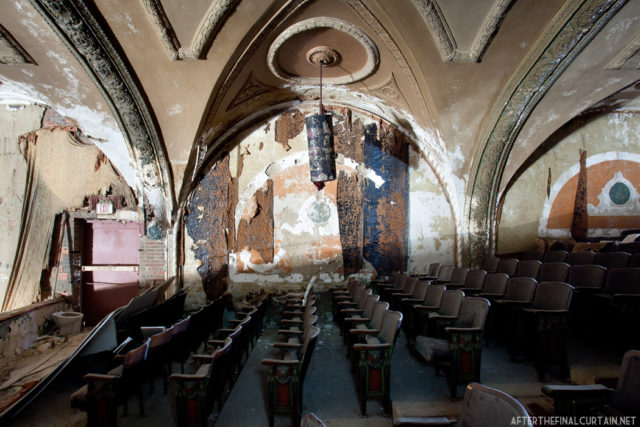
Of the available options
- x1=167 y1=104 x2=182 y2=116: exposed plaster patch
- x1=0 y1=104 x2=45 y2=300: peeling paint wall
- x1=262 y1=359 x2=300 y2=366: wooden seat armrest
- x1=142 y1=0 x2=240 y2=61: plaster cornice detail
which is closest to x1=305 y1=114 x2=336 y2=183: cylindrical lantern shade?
x1=142 y1=0 x2=240 y2=61: plaster cornice detail

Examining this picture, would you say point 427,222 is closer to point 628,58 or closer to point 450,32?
point 450,32

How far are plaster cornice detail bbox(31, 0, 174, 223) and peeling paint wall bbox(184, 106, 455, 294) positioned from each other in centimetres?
65

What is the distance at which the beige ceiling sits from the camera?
355 centimetres

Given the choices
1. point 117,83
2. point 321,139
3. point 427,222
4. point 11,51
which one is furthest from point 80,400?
point 427,222

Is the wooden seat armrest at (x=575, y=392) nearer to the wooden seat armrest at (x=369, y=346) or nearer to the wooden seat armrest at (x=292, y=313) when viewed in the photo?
the wooden seat armrest at (x=369, y=346)

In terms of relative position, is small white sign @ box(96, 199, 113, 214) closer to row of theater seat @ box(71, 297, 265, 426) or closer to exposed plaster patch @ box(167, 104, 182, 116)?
exposed plaster patch @ box(167, 104, 182, 116)

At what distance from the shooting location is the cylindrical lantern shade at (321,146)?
4.38 m

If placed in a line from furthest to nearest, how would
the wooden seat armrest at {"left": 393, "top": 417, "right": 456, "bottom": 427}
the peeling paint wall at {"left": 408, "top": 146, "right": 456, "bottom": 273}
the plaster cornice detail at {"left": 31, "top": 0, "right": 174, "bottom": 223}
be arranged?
the peeling paint wall at {"left": 408, "top": 146, "right": 456, "bottom": 273} → the plaster cornice detail at {"left": 31, "top": 0, "right": 174, "bottom": 223} → the wooden seat armrest at {"left": 393, "top": 417, "right": 456, "bottom": 427}

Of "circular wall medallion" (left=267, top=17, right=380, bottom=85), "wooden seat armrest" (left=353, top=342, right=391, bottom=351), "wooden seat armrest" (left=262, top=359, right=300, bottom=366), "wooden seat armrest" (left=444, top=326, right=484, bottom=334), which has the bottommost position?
"wooden seat armrest" (left=262, top=359, right=300, bottom=366)

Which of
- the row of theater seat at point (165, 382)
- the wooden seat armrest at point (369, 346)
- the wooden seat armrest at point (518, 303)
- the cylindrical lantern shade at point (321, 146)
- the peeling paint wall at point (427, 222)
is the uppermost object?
the cylindrical lantern shade at point (321, 146)

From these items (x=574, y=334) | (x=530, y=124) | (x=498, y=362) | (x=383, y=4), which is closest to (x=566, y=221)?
(x=530, y=124)

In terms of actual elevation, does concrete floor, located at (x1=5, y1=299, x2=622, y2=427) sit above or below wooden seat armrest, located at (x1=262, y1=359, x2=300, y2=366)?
below

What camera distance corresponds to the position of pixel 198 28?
3.64m

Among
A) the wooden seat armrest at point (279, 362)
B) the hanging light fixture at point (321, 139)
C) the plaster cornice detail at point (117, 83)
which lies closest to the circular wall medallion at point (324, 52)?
the hanging light fixture at point (321, 139)
